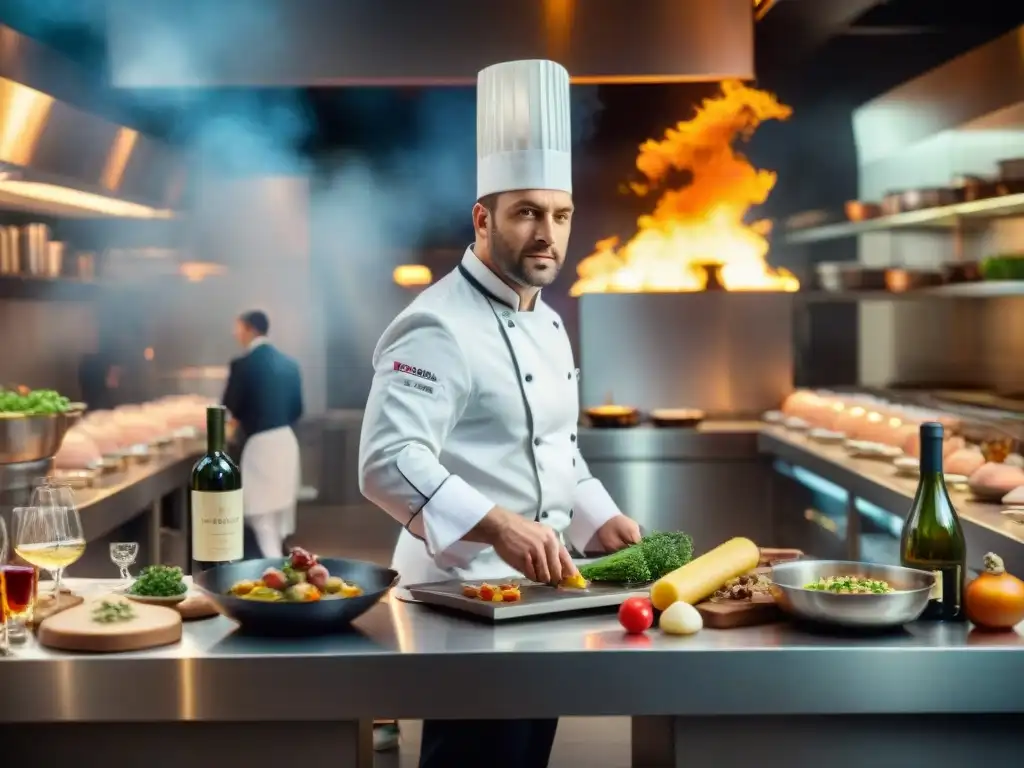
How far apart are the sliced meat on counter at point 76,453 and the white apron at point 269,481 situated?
1.90 metres

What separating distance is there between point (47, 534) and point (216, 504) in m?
0.28

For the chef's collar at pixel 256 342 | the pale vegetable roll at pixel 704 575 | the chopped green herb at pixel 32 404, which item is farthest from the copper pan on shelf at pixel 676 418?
the pale vegetable roll at pixel 704 575

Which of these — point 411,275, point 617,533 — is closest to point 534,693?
point 617,533

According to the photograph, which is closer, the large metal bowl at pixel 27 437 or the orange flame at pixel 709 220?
the large metal bowl at pixel 27 437

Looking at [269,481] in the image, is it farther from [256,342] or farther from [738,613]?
[738,613]

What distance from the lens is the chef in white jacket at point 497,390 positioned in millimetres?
2402

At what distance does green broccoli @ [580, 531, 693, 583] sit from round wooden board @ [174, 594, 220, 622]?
2.18 feet

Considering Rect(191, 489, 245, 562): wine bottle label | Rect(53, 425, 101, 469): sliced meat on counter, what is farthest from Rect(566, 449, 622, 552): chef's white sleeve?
Rect(53, 425, 101, 469): sliced meat on counter

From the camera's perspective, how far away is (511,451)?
8.87 feet

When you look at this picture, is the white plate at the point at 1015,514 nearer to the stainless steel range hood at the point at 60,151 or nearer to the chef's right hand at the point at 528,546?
the chef's right hand at the point at 528,546

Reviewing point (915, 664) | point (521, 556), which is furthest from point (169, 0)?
point (915, 664)

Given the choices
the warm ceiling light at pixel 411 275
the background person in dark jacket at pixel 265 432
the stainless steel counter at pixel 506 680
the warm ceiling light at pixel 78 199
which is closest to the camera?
the stainless steel counter at pixel 506 680

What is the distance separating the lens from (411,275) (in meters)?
7.88

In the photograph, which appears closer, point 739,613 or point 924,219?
point 739,613
